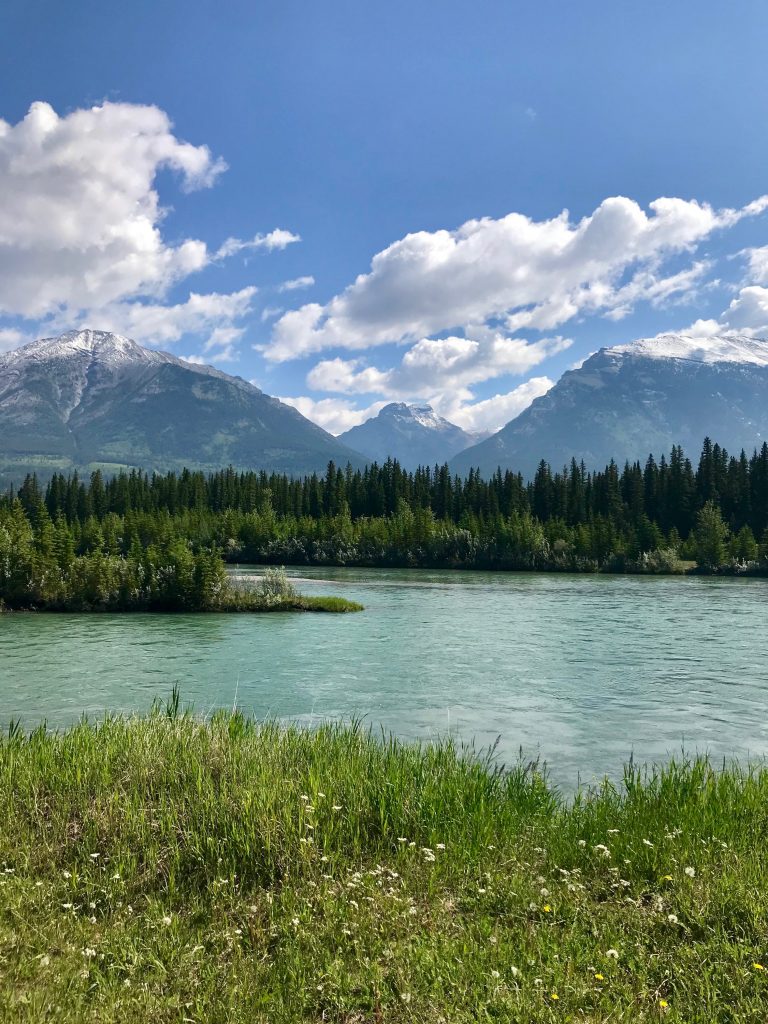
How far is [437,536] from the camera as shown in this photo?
434 ft

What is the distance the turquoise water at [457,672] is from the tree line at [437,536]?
4631mm

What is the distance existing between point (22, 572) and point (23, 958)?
5083cm

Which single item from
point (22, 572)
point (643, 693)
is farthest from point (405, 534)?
point (643, 693)

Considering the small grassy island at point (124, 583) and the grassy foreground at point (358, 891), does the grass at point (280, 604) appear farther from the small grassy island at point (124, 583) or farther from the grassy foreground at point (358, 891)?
the grassy foreground at point (358, 891)

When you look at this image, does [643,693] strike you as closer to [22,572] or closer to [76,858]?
[76,858]

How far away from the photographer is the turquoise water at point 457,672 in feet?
66.9

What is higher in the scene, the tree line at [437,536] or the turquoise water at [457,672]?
the tree line at [437,536]

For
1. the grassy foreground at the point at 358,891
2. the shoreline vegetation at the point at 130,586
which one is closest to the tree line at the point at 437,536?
the shoreline vegetation at the point at 130,586

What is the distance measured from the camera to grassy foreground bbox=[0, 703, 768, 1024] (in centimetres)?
623

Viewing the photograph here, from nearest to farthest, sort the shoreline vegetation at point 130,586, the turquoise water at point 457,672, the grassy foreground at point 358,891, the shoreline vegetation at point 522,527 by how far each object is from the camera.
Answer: the grassy foreground at point 358,891 < the turquoise water at point 457,672 < the shoreline vegetation at point 130,586 < the shoreline vegetation at point 522,527

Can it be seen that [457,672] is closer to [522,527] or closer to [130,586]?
[130,586]

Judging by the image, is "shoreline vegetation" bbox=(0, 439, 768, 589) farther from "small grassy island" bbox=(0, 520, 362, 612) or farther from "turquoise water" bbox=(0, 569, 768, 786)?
"turquoise water" bbox=(0, 569, 768, 786)

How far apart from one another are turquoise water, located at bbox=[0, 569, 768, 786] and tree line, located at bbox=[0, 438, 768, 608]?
463 centimetres

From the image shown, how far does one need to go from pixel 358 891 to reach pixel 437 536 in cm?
12470
